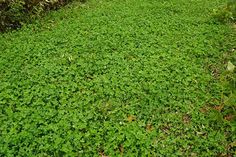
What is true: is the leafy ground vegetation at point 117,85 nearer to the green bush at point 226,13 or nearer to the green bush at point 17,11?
the green bush at point 226,13

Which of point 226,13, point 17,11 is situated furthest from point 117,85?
point 226,13

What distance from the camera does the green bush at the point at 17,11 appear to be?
279 inches

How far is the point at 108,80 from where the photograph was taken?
5.59 metres

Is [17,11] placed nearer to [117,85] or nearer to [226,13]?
[117,85]

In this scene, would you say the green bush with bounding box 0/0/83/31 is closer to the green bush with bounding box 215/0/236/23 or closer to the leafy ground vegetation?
the leafy ground vegetation

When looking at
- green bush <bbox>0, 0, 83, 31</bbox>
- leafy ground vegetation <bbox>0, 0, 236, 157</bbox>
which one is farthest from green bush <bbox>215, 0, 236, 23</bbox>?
green bush <bbox>0, 0, 83, 31</bbox>

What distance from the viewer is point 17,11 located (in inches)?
284

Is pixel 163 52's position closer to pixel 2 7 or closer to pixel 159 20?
pixel 159 20

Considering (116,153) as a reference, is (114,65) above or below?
above

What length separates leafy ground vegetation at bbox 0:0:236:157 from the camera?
455 centimetres

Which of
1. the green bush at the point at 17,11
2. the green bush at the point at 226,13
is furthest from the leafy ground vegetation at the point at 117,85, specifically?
the green bush at the point at 17,11

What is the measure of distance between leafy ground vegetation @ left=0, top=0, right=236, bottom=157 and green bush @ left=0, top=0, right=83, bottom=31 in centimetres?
33

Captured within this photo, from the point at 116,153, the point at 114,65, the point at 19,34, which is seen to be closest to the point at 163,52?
the point at 114,65

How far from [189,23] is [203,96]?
2.63 meters
